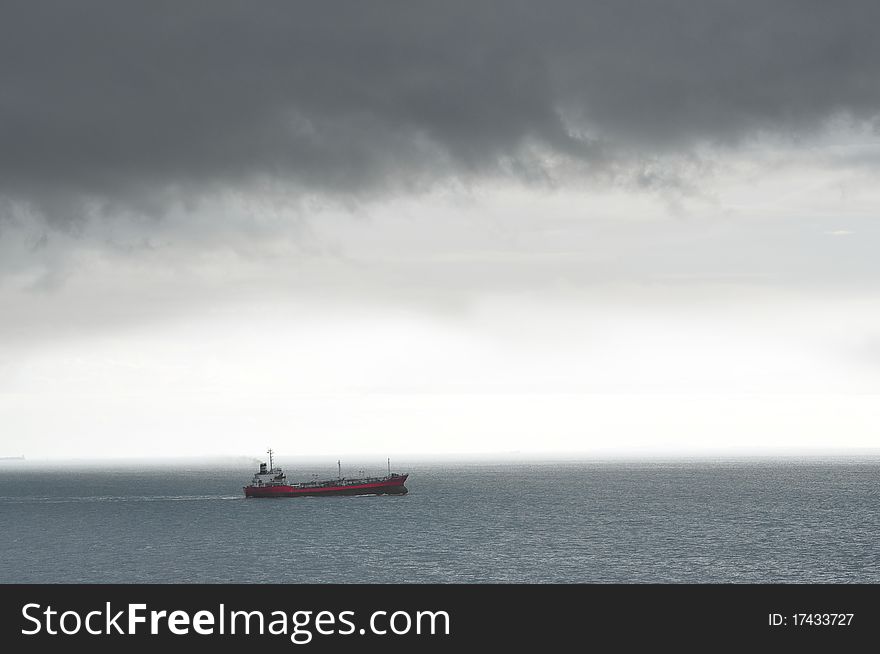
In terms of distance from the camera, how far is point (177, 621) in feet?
39.0

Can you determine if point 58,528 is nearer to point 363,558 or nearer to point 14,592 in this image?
point 363,558

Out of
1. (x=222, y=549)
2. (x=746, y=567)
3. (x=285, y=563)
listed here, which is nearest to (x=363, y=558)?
(x=285, y=563)

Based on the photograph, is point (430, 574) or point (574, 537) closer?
point (430, 574)

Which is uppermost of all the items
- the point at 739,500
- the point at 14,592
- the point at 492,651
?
the point at 14,592

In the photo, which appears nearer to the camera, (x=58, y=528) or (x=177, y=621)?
(x=177, y=621)

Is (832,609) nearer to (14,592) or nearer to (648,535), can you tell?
(14,592)

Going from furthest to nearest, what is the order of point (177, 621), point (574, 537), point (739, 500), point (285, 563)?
point (739, 500) < point (574, 537) < point (285, 563) < point (177, 621)

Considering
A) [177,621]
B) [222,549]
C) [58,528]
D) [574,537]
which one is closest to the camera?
[177,621]

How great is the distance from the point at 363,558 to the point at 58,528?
69.5 m

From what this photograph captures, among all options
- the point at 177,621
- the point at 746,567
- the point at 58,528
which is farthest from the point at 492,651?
the point at 58,528

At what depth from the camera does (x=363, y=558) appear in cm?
9544

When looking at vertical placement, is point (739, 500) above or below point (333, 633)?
below

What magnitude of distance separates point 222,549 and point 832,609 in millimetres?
101739

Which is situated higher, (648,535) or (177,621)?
(177,621)
